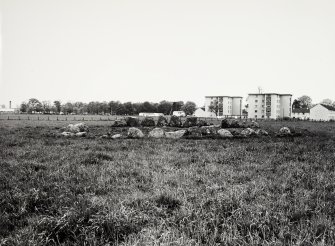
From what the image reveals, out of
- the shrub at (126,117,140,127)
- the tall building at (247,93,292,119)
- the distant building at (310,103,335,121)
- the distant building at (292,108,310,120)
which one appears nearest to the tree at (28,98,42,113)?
the tall building at (247,93,292,119)

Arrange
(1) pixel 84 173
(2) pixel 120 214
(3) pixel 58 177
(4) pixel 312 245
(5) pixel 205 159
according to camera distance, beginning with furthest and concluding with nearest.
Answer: (5) pixel 205 159 < (1) pixel 84 173 < (3) pixel 58 177 < (2) pixel 120 214 < (4) pixel 312 245

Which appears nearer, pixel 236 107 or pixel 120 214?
pixel 120 214

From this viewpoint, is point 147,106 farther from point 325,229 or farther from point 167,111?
point 325,229

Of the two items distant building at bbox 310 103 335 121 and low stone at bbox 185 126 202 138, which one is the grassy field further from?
distant building at bbox 310 103 335 121

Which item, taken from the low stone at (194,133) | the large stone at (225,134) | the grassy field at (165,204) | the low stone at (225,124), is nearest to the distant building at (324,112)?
the low stone at (225,124)

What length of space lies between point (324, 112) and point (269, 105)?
2217 cm

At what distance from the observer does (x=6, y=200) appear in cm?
531

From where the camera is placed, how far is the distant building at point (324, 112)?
328 ft

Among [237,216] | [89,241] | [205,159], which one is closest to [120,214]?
[89,241]

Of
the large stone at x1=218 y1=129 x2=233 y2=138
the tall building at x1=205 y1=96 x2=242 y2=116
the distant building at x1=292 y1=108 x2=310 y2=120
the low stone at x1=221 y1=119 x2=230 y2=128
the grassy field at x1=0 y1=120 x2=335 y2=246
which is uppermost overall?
the tall building at x1=205 y1=96 x2=242 y2=116

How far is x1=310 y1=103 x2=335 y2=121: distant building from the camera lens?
99.9 metres

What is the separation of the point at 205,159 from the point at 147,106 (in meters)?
156

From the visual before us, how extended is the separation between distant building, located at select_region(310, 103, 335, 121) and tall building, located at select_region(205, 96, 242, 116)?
40.6 meters

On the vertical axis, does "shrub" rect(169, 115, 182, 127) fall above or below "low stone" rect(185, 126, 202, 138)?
above
